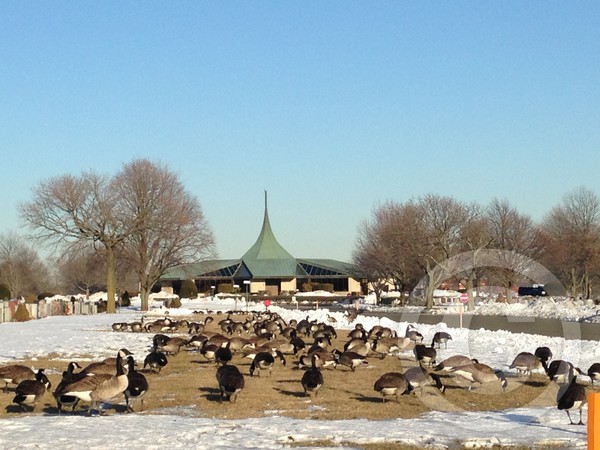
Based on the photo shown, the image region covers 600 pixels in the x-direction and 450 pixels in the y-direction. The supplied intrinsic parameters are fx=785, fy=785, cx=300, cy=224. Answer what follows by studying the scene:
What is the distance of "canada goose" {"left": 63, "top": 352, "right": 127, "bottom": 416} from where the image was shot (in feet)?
45.7

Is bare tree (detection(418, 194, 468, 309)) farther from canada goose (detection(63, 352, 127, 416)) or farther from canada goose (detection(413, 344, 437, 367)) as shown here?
canada goose (detection(63, 352, 127, 416))

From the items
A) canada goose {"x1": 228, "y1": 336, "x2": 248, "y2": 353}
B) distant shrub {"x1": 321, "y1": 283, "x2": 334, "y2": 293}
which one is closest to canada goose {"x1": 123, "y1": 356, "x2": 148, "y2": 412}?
canada goose {"x1": 228, "y1": 336, "x2": 248, "y2": 353}

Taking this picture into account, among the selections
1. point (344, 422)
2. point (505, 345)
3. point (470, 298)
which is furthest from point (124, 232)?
point (344, 422)

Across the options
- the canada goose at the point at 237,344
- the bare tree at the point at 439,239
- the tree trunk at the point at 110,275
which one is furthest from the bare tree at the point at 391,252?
the canada goose at the point at 237,344

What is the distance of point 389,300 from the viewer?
269 ft

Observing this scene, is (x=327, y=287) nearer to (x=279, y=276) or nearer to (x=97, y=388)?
(x=279, y=276)

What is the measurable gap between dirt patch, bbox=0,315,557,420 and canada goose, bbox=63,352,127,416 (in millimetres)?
698

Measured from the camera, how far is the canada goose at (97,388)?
13917 mm

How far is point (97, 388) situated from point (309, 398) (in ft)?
15.3

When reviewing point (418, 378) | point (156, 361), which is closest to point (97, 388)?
point (418, 378)

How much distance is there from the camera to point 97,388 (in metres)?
14.0

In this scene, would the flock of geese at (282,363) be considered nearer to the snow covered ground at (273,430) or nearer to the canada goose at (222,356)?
the canada goose at (222,356)

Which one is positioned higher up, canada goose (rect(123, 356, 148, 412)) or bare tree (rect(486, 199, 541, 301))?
bare tree (rect(486, 199, 541, 301))

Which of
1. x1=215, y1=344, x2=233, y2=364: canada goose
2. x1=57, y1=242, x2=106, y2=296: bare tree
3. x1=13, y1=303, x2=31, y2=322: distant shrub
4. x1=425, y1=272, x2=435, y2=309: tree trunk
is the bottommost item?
x1=215, y1=344, x2=233, y2=364: canada goose
